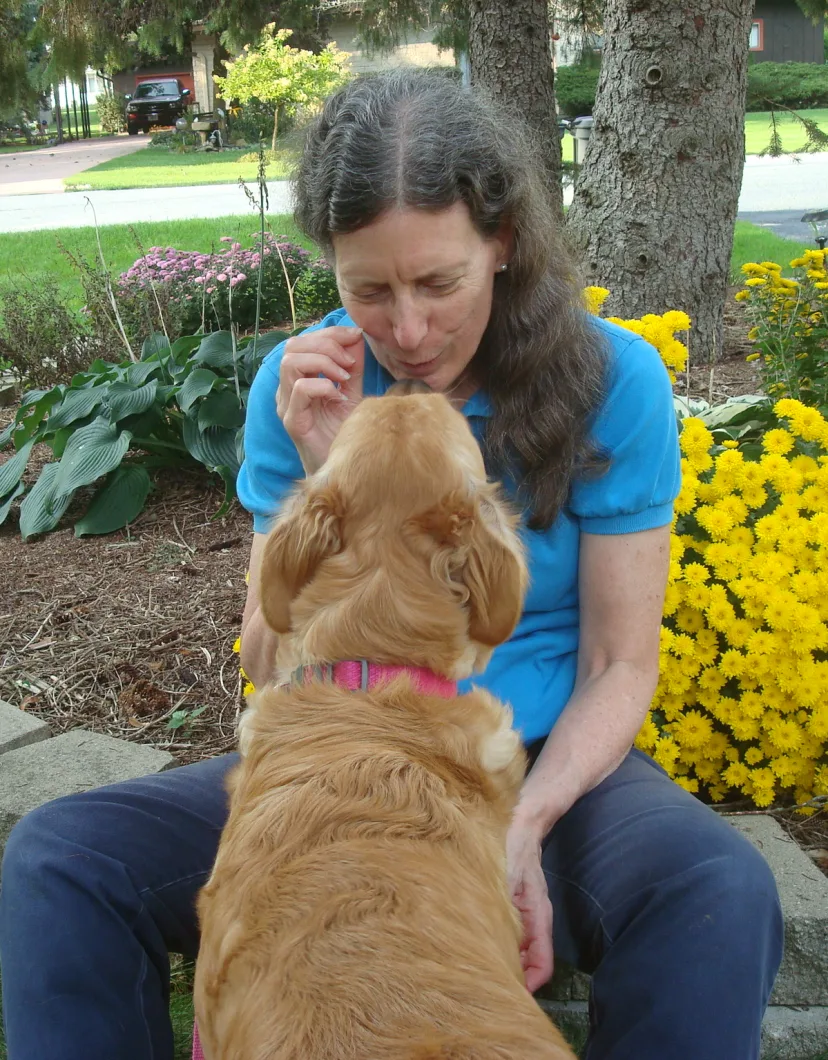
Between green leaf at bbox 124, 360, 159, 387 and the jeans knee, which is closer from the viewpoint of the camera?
the jeans knee

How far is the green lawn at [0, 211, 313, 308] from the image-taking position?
13.1 m

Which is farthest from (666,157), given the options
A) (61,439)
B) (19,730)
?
(19,730)

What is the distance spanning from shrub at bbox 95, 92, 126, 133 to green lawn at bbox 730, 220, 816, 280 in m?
46.8

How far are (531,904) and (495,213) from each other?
169 centimetres

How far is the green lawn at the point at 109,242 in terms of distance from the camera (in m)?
13.1

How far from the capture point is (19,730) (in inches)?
155

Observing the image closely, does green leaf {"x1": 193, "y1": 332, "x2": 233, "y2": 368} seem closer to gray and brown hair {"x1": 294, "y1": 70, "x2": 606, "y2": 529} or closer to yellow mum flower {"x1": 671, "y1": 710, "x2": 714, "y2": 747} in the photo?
gray and brown hair {"x1": 294, "y1": 70, "x2": 606, "y2": 529}

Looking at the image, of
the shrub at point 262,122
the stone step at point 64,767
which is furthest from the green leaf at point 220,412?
the stone step at point 64,767

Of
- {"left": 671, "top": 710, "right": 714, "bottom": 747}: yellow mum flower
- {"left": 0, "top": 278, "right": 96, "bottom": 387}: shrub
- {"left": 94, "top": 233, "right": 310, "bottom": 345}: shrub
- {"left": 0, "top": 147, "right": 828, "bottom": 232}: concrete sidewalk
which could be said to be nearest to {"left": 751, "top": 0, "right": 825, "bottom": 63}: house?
{"left": 0, "top": 147, "right": 828, "bottom": 232}: concrete sidewalk

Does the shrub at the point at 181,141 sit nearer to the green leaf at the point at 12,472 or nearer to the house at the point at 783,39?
the house at the point at 783,39

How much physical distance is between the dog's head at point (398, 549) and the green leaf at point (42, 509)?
388cm

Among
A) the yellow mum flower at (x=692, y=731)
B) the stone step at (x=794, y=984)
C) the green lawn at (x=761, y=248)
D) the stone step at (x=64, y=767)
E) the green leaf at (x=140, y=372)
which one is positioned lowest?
the stone step at (x=794, y=984)

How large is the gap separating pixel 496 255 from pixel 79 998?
6.66 ft

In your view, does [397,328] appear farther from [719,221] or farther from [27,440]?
[719,221]
